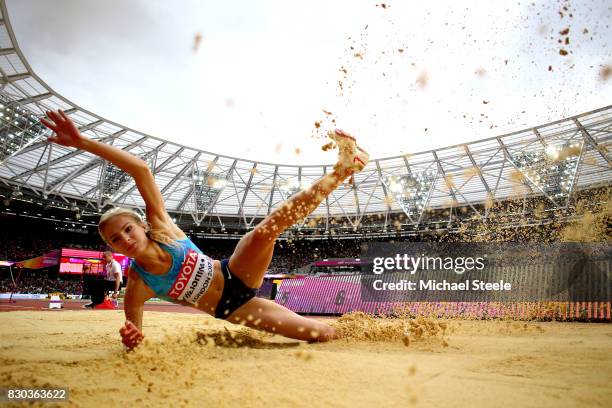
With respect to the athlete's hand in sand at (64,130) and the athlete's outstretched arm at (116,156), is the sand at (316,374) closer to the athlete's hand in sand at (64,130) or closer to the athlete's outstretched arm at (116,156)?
the athlete's outstretched arm at (116,156)

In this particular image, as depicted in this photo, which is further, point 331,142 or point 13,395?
point 331,142

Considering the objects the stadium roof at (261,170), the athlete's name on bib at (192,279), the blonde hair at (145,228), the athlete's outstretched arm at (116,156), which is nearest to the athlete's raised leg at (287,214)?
the athlete's name on bib at (192,279)

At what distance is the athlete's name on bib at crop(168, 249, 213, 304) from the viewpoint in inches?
118

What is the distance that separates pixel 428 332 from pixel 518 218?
23.3 m

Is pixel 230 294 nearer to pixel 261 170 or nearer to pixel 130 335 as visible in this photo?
pixel 130 335

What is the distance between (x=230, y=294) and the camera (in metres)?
3.23

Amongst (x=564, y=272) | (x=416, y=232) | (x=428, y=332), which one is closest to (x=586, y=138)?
(x=416, y=232)

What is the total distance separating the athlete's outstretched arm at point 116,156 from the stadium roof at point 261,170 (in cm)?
1365

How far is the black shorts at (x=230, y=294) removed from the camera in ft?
10.6

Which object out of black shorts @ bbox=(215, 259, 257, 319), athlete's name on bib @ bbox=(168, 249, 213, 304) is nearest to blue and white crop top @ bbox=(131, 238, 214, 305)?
athlete's name on bib @ bbox=(168, 249, 213, 304)

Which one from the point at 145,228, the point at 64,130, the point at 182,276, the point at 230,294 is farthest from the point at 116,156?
the point at 230,294

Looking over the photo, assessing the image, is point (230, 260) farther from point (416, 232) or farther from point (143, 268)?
point (416, 232)

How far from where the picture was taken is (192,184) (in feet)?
86.0

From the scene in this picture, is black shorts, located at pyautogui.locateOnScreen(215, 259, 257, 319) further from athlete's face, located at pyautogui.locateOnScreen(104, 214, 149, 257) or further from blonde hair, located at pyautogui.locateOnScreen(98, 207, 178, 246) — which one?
athlete's face, located at pyautogui.locateOnScreen(104, 214, 149, 257)
